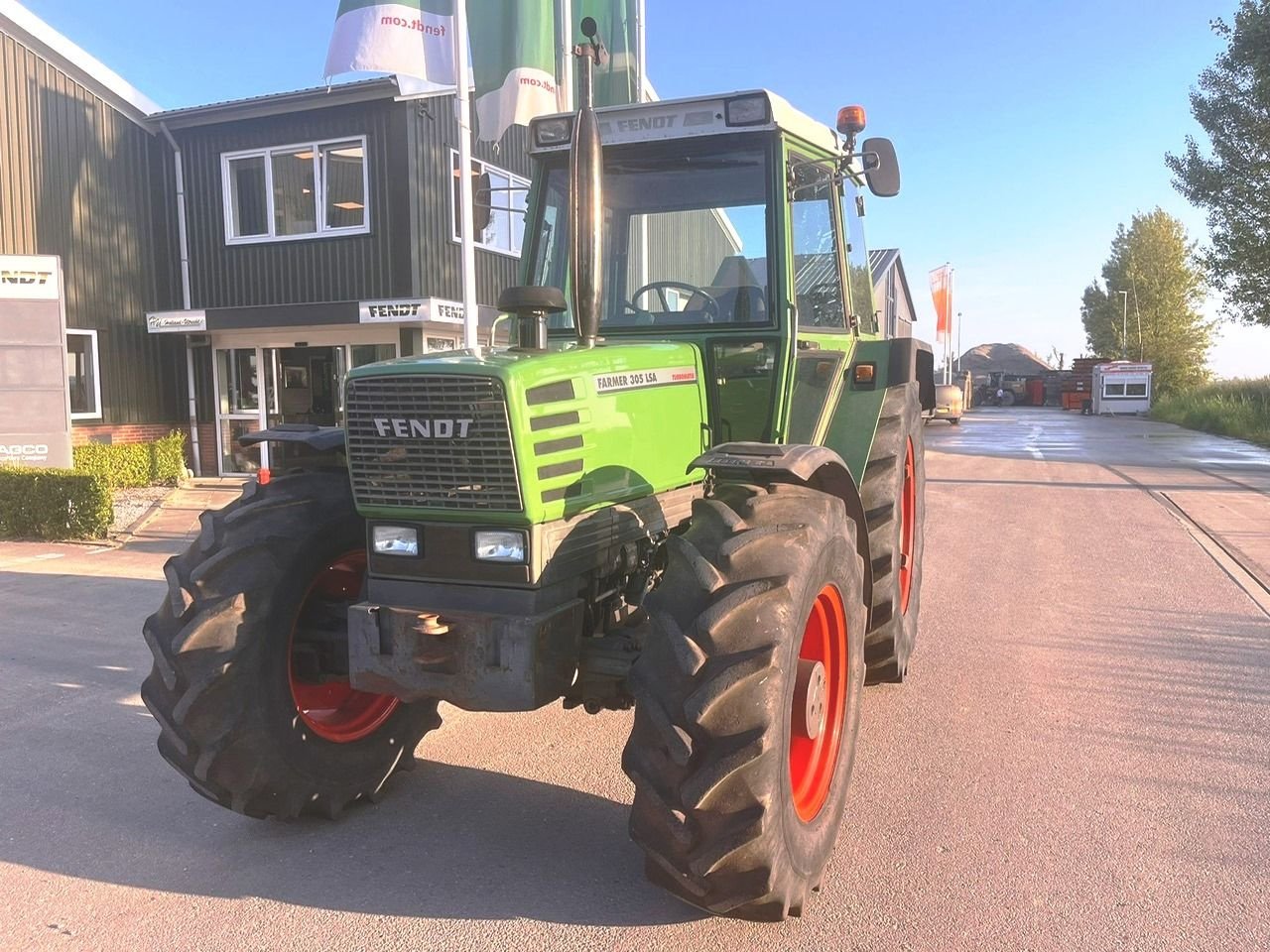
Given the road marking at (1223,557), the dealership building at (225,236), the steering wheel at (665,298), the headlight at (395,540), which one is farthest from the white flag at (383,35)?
the road marking at (1223,557)

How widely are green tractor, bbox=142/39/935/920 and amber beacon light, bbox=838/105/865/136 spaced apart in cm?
53

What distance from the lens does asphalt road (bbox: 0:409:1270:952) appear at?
2.86 m

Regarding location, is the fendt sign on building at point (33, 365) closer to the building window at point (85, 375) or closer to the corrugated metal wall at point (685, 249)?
the building window at point (85, 375)

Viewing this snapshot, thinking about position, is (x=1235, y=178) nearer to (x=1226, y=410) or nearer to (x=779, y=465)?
(x=1226, y=410)

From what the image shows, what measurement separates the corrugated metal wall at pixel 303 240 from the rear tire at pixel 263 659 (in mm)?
10581

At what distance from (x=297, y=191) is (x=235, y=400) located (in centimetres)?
343

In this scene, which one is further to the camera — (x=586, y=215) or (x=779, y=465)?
(x=586, y=215)

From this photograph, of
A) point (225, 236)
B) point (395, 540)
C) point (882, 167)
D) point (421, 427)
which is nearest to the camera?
point (421, 427)

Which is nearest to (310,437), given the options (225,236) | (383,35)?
(383,35)

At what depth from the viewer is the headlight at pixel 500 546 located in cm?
293

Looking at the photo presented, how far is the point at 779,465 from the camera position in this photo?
Answer: 299 cm

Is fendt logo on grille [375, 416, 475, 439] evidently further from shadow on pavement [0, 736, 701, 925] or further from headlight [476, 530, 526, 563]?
shadow on pavement [0, 736, 701, 925]

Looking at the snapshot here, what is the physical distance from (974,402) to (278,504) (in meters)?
55.2

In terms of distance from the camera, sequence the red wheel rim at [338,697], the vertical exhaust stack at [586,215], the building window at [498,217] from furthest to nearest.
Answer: the building window at [498,217] → the red wheel rim at [338,697] → the vertical exhaust stack at [586,215]
